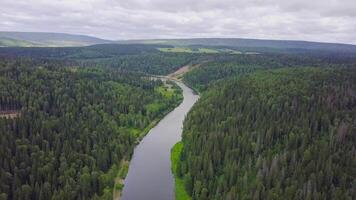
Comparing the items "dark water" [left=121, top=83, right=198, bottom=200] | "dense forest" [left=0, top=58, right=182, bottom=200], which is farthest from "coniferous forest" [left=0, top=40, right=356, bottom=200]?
"dark water" [left=121, top=83, right=198, bottom=200]

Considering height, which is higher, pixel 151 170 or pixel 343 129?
pixel 343 129

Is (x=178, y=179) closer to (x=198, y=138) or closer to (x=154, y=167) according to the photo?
(x=154, y=167)

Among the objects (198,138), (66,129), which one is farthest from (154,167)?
(66,129)

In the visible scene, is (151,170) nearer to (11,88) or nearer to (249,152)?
(249,152)

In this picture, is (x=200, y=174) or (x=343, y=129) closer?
(x=200, y=174)

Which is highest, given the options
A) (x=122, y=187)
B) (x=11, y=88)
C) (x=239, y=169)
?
(x=11, y=88)

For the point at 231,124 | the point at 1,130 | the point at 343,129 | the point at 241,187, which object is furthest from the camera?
the point at 231,124

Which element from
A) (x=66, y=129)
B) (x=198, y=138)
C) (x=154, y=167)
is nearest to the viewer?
(x=154, y=167)

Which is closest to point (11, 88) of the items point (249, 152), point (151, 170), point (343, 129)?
point (151, 170)
